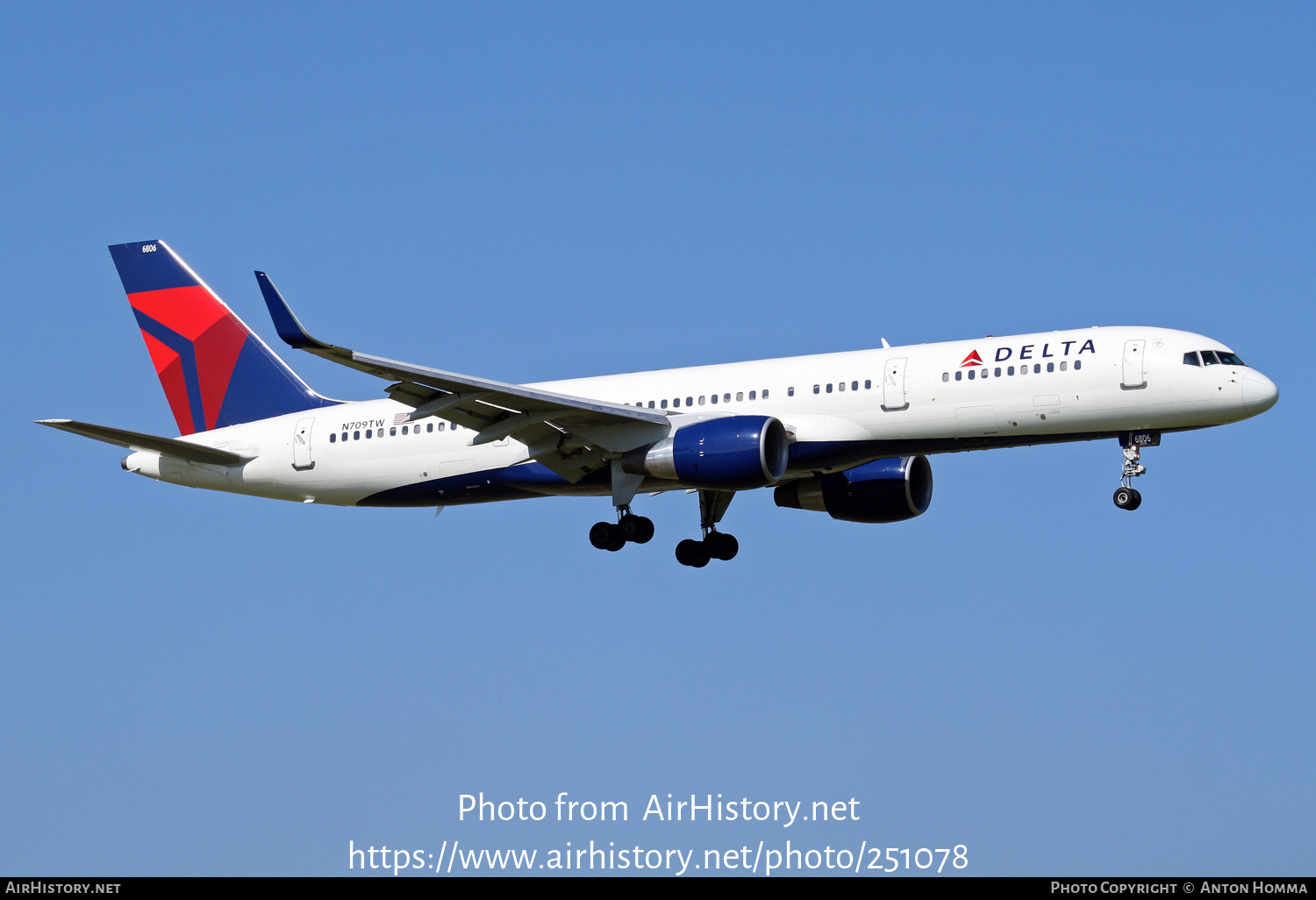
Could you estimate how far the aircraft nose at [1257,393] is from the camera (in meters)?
33.3

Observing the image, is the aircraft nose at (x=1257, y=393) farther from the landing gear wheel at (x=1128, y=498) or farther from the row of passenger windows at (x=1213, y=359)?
the landing gear wheel at (x=1128, y=498)

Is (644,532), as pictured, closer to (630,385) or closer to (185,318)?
(630,385)

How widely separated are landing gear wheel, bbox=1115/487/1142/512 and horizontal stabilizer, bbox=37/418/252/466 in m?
21.4

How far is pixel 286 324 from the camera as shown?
2975 cm

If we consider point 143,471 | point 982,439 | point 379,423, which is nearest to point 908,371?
point 982,439

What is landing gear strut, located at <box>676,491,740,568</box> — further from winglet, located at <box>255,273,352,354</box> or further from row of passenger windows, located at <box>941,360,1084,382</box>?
winglet, located at <box>255,273,352,354</box>

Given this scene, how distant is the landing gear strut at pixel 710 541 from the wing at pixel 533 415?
497 centimetres

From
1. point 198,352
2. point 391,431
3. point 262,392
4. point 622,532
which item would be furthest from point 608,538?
point 198,352

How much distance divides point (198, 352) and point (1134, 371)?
971 inches

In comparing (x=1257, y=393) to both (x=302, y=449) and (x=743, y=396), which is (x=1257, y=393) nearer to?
(x=743, y=396)

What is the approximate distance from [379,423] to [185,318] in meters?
7.84
